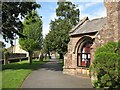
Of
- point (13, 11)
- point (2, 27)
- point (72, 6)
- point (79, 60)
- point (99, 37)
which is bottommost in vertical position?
point (79, 60)

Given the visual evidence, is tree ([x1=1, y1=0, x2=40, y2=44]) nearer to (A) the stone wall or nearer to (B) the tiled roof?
(B) the tiled roof

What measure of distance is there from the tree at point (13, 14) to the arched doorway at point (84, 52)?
38.2 ft

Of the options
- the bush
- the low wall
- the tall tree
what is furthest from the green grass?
the tall tree

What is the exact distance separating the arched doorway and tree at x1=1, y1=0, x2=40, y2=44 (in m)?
11.6

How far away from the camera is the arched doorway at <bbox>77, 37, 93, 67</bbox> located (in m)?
24.3

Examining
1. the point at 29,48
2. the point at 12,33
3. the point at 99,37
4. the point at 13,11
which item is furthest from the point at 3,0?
the point at 29,48

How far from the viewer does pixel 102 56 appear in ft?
42.8

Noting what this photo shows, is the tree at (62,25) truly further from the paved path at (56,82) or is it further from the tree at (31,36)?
the paved path at (56,82)

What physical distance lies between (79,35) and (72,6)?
1161 inches

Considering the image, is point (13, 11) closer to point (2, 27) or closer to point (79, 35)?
point (2, 27)

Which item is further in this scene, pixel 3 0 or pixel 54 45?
pixel 54 45

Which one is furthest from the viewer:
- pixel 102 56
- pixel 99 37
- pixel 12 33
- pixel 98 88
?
pixel 12 33

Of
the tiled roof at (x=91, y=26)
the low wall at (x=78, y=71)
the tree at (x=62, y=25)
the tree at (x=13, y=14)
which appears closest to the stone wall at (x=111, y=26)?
the tiled roof at (x=91, y=26)

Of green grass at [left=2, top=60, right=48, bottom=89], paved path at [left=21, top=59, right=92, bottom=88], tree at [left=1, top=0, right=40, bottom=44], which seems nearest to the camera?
paved path at [left=21, top=59, right=92, bottom=88]
